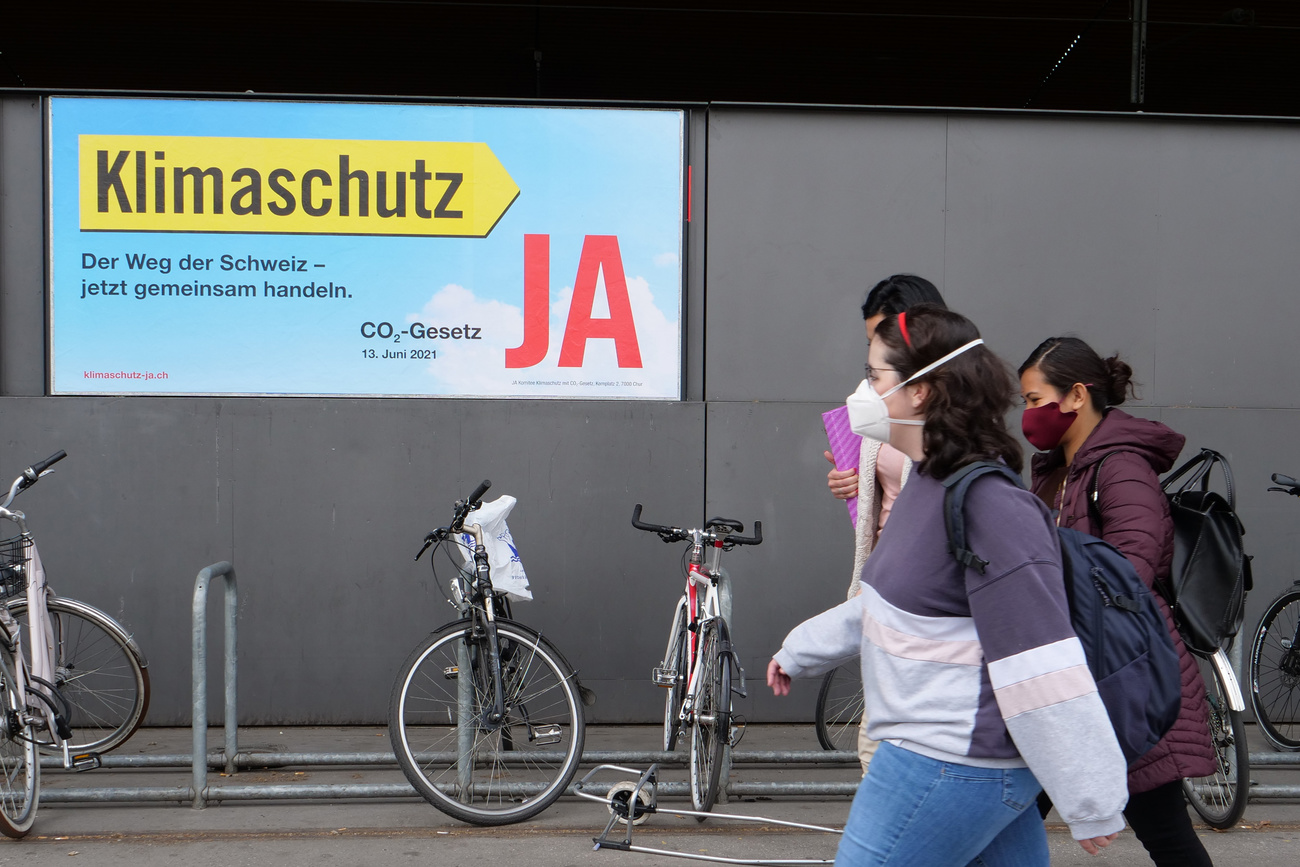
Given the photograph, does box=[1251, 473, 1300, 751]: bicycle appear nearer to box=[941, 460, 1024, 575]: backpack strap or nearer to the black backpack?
the black backpack

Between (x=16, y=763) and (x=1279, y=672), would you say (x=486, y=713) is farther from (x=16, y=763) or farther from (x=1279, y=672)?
(x=1279, y=672)

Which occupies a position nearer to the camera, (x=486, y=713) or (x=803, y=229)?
(x=486, y=713)

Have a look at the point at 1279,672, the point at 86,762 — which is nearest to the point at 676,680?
the point at 86,762

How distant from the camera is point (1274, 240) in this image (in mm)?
5641

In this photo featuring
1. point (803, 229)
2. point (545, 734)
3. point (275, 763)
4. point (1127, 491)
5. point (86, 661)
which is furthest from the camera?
point (803, 229)

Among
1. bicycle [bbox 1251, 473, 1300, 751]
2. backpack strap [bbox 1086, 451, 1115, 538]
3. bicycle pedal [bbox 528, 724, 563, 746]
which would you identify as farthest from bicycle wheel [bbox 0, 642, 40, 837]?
bicycle [bbox 1251, 473, 1300, 751]

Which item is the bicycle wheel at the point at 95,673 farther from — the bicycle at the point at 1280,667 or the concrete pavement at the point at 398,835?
the bicycle at the point at 1280,667

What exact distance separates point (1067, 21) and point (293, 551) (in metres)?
9.52

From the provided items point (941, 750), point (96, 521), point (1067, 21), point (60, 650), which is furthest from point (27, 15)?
point (941, 750)

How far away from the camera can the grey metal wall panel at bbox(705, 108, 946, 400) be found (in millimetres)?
5543

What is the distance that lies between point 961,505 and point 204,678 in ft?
11.4

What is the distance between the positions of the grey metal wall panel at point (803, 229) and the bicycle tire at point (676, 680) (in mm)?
1526

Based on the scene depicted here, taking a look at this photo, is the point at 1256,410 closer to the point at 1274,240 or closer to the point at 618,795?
the point at 1274,240

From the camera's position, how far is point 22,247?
211 inches
